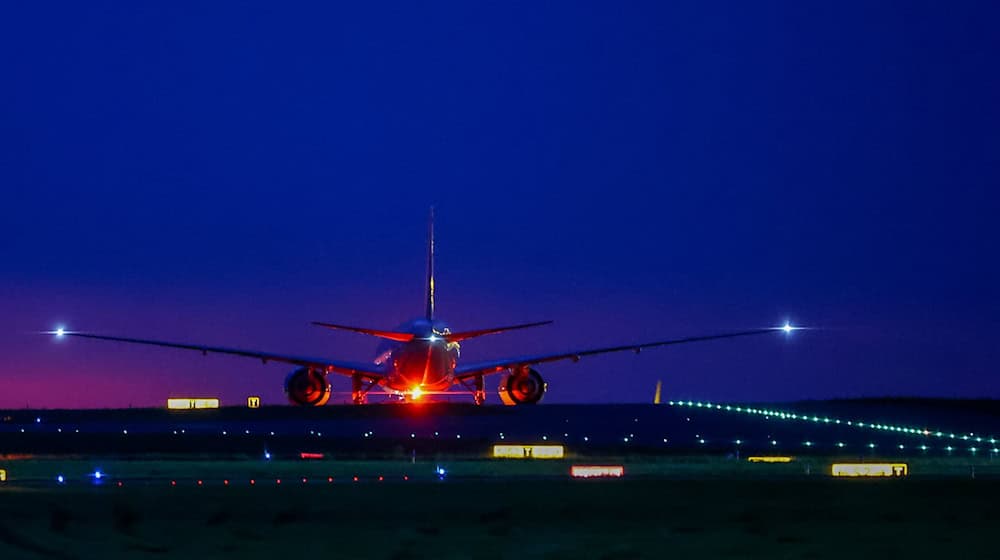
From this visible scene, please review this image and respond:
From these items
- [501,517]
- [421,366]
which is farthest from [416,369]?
[501,517]

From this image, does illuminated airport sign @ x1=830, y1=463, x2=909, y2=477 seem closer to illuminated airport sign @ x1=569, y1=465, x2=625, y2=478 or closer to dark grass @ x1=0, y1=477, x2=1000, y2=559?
dark grass @ x1=0, y1=477, x2=1000, y2=559

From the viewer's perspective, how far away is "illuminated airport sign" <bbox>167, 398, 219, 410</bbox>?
89.4m

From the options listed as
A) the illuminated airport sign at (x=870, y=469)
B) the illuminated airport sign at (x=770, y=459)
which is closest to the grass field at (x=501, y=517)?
the illuminated airport sign at (x=870, y=469)

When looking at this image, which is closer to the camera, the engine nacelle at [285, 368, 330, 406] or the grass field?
the grass field

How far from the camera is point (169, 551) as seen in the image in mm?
25188

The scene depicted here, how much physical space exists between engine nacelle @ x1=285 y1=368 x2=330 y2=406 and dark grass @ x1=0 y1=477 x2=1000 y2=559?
1293 inches

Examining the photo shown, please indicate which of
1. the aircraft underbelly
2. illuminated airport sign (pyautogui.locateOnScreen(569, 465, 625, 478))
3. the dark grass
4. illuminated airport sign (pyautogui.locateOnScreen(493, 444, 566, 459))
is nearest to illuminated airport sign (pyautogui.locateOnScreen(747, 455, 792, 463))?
illuminated airport sign (pyautogui.locateOnScreen(493, 444, 566, 459))

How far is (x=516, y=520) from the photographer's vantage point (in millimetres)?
29062

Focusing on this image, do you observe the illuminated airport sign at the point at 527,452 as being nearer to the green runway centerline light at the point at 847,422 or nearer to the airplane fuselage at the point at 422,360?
the green runway centerline light at the point at 847,422

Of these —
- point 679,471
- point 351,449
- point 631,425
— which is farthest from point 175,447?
point 631,425

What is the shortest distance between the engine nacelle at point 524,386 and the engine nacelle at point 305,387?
7.40m

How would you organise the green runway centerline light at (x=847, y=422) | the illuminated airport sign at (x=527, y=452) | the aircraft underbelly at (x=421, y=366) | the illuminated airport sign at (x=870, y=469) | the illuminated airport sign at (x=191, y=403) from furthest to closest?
the illuminated airport sign at (x=191, y=403), the aircraft underbelly at (x=421, y=366), the green runway centerline light at (x=847, y=422), the illuminated airport sign at (x=527, y=452), the illuminated airport sign at (x=870, y=469)

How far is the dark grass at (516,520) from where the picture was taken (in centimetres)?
2558

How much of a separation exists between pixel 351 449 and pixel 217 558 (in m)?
27.3
